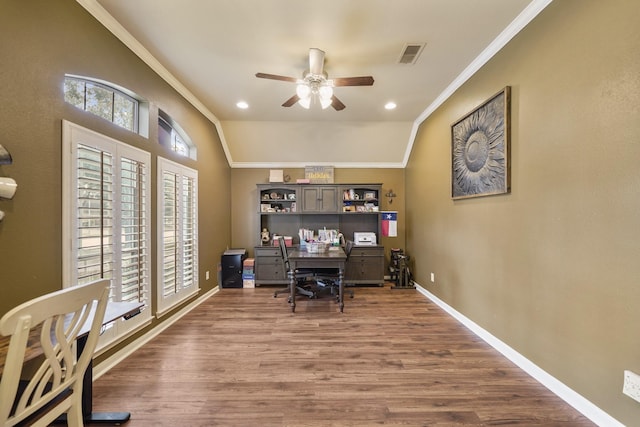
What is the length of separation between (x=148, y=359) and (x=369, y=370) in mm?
2107

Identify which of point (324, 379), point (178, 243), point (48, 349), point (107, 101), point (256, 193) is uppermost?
point (107, 101)

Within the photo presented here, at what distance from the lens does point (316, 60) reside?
2539 mm

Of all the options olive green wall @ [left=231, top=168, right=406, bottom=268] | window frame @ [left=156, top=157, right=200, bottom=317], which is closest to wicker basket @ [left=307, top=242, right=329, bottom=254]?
olive green wall @ [left=231, top=168, right=406, bottom=268]

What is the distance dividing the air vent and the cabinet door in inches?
105

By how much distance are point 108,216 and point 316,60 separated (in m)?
2.49

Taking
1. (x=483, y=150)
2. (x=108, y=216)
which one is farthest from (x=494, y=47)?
(x=108, y=216)

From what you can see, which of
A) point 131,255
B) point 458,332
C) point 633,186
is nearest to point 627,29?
point 633,186

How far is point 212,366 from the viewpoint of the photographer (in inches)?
88.3

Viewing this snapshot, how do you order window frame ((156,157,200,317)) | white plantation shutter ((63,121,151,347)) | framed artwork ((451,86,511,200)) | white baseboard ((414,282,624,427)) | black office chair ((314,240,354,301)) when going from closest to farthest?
white baseboard ((414,282,624,427)) < white plantation shutter ((63,121,151,347)) < framed artwork ((451,86,511,200)) < window frame ((156,157,200,317)) < black office chair ((314,240,354,301))

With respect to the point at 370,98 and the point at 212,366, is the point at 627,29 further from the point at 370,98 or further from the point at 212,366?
the point at 212,366

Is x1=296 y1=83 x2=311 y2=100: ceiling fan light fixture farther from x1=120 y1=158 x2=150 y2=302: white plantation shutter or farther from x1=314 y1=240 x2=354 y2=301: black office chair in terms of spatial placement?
x1=314 y1=240 x2=354 y2=301: black office chair

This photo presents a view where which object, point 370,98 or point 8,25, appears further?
point 370,98

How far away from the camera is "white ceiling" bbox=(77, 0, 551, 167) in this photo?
6.75 ft

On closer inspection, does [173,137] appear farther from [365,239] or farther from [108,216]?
[365,239]
